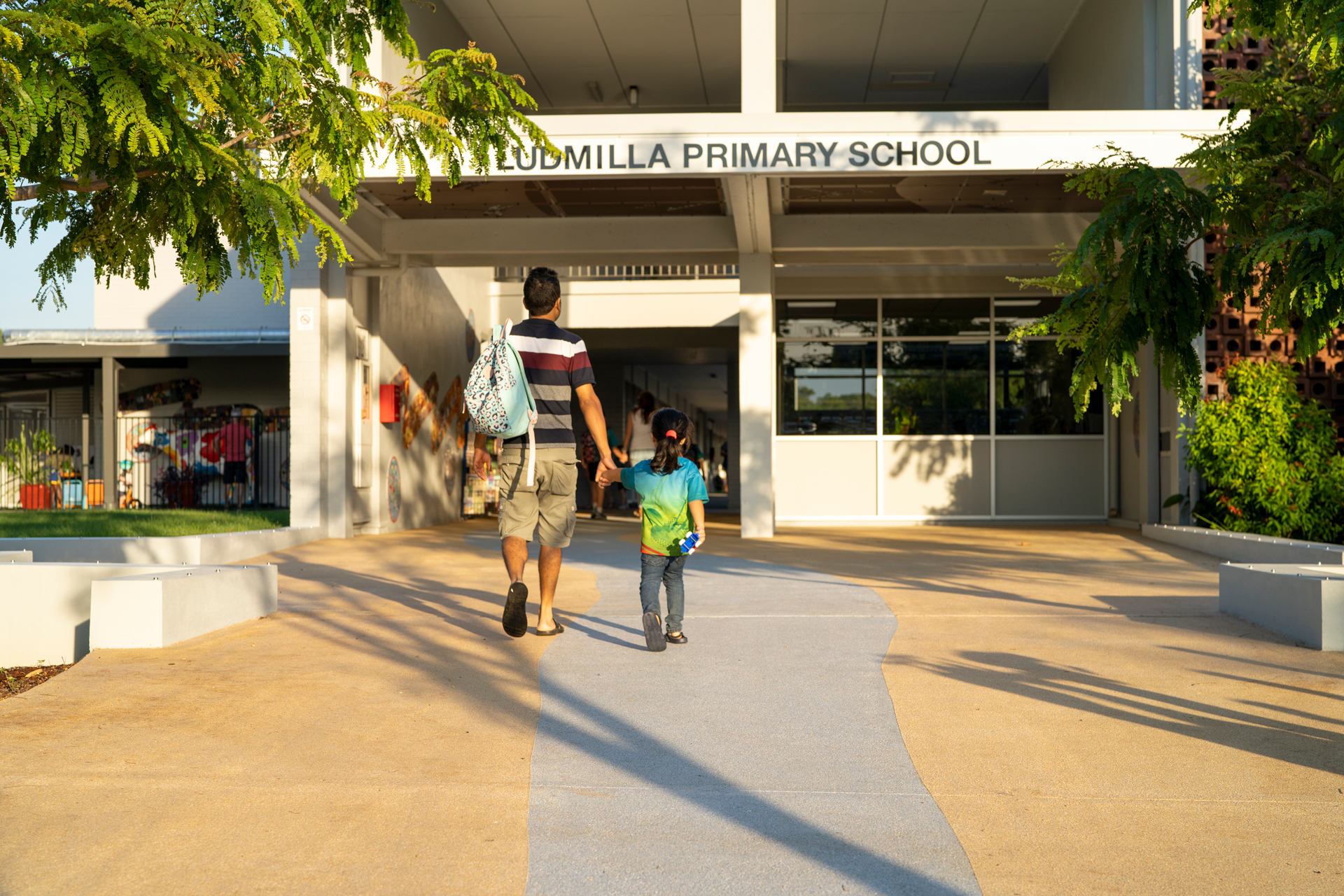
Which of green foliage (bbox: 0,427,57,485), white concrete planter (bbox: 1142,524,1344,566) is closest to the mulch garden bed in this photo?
white concrete planter (bbox: 1142,524,1344,566)

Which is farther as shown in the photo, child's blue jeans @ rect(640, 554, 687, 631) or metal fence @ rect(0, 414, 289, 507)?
metal fence @ rect(0, 414, 289, 507)

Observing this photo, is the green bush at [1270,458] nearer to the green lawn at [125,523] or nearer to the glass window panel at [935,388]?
the glass window panel at [935,388]

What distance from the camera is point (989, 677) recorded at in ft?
16.0

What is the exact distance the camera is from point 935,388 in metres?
15.9

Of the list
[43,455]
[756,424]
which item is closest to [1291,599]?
[756,424]

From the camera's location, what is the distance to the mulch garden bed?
4809 millimetres

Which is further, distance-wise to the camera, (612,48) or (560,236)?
(612,48)

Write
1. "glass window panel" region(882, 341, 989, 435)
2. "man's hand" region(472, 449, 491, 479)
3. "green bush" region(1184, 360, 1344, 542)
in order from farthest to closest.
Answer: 1. "man's hand" region(472, 449, 491, 479)
2. "glass window panel" region(882, 341, 989, 435)
3. "green bush" region(1184, 360, 1344, 542)

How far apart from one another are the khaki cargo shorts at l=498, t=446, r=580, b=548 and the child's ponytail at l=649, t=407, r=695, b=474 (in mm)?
454

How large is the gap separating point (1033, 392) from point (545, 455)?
38.9 feet

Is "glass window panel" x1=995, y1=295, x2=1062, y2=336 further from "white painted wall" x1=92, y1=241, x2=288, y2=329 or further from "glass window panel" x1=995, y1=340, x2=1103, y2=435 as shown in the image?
"white painted wall" x1=92, y1=241, x2=288, y2=329

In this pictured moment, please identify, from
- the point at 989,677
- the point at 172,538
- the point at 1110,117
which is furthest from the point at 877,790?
the point at 1110,117

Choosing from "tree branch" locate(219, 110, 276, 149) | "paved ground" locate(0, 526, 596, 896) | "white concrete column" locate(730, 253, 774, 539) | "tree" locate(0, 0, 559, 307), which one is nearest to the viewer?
"paved ground" locate(0, 526, 596, 896)

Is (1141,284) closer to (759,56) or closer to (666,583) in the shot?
(666,583)
